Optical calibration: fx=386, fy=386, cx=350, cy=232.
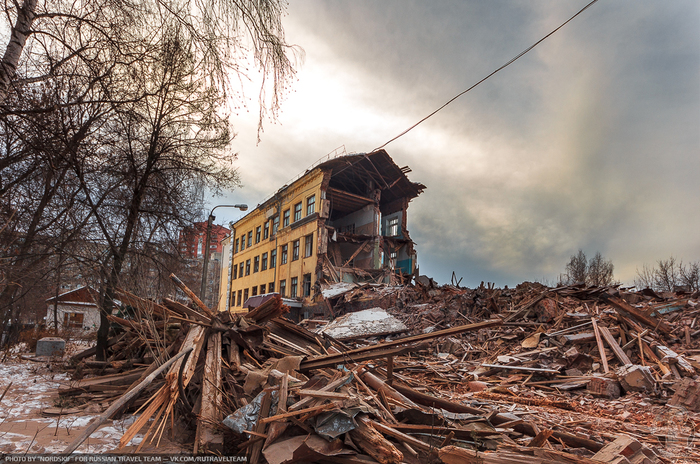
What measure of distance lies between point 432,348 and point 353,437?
907cm

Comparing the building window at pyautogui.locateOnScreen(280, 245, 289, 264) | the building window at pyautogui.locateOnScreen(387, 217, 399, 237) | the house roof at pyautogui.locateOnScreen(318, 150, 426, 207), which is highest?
the house roof at pyautogui.locateOnScreen(318, 150, 426, 207)

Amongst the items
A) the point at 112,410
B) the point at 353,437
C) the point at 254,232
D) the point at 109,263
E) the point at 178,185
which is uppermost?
the point at 254,232

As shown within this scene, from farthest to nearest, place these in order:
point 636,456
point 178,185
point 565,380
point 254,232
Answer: point 254,232 < point 178,185 < point 565,380 < point 636,456

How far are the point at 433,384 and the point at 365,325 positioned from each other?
6.64 meters

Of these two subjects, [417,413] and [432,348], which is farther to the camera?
[432,348]

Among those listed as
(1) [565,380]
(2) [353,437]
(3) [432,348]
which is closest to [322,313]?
(3) [432,348]

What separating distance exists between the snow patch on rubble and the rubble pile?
113 inches

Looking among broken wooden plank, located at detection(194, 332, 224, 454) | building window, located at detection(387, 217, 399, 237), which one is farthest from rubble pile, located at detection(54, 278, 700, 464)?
building window, located at detection(387, 217, 399, 237)

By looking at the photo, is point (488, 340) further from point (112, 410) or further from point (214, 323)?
point (112, 410)

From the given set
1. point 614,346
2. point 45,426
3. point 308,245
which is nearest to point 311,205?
point 308,245

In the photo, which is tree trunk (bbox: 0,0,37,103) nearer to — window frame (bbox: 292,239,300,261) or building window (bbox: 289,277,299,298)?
building window (bbox: 289,277,299,298)

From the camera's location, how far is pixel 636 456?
12.6 feet

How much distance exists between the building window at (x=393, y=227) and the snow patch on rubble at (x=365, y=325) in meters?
16.1

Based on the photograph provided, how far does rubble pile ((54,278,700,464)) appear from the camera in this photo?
158 inches
